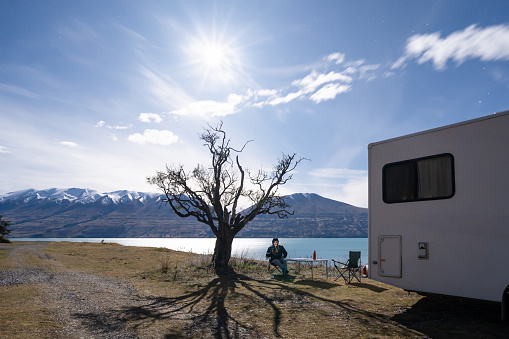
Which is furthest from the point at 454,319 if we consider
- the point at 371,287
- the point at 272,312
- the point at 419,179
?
the point at 371,287

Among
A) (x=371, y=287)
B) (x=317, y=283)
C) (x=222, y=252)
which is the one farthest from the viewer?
(x=222, y=252)

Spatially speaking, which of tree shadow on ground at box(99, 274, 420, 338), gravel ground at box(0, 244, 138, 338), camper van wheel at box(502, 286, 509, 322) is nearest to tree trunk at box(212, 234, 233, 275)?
tree shadow on ground at box(99, 274, 420, 338)

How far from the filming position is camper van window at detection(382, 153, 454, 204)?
20.6 feet

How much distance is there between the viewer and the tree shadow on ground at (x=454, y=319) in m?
5.27

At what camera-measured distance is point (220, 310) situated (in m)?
7.08

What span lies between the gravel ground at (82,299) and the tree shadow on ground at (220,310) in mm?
394

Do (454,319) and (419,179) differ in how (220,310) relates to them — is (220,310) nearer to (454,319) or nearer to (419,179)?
(454,319)

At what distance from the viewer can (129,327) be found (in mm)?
5695

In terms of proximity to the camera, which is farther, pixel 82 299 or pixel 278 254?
pixel 278 254

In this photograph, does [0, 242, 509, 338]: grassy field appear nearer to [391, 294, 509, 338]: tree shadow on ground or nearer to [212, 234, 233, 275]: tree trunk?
[391, 294, 509, 338]: tree shadow on ground

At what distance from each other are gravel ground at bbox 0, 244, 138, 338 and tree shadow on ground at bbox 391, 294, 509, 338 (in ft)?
16.0

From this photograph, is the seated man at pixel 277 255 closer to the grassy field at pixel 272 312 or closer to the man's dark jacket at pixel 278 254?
the man's dark jacket at pixel 278 254

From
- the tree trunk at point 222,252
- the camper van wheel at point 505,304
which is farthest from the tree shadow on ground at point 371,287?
the tree trunk at point 222,252

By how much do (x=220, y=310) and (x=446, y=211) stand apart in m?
4.91
